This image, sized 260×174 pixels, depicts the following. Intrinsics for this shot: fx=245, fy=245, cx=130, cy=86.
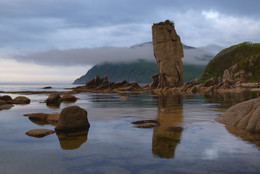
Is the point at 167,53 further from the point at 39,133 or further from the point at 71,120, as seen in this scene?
the point at 39,133

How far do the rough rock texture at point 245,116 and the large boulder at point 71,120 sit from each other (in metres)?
6.80

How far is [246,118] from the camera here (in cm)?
1088

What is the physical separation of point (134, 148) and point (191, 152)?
1.74 metres

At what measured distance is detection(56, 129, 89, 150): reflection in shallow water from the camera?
812cm

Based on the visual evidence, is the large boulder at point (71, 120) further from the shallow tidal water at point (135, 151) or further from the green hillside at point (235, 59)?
the green hillside at point (235, 59)

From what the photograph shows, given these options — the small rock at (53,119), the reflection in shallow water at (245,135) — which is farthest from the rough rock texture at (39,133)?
the reflection in shallow water at (245,135)

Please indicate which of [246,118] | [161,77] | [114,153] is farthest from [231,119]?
[161,77]

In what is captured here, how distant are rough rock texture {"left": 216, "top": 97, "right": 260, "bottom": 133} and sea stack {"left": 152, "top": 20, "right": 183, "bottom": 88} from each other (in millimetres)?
53347

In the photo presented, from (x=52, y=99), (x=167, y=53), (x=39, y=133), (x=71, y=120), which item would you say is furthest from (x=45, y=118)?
(x=167, y=53)

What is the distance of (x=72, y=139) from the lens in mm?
9109

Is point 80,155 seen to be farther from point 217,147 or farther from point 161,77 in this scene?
point 161,77

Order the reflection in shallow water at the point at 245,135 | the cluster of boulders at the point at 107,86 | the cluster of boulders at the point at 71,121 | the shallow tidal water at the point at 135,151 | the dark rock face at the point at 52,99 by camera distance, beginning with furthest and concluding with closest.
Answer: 1. the cluster of boulders at the point at 107,86
2. the dark rock face at the point at 52,99
3. the cluster of boulders at the point at 71,121
4. the reflection in shallow water at the point at 245,135
5. the shallow tidal water at the point at 135,151

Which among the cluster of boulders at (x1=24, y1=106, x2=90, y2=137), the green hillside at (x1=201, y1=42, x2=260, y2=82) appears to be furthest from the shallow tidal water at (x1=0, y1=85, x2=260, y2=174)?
the green hillside at (x1=201, y1=42, x2=260, y2=82)

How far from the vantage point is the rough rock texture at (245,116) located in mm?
10047
